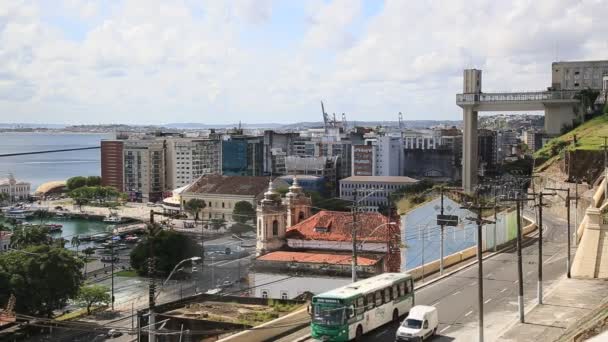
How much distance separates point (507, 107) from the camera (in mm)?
49625

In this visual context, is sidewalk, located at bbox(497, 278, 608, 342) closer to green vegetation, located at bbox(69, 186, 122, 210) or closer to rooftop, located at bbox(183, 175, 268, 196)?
rooftop, located at bbox(183, 175, 268, 196)

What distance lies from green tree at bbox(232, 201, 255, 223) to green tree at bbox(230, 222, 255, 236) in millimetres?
1128

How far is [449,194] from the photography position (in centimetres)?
3006

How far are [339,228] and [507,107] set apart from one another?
82.2ft

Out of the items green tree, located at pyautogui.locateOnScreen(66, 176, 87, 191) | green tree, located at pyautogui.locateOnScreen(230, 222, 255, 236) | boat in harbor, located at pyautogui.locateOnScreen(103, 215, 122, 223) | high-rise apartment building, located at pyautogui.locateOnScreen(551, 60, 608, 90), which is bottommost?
boat in harbor, located at pyautogui.locateOnScreen(103, 215, 122, 223)

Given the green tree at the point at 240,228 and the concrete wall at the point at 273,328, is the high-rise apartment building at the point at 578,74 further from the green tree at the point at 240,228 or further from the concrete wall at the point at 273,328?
the concrete wall at the point at 273,328

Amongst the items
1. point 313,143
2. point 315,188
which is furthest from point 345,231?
point 313,143

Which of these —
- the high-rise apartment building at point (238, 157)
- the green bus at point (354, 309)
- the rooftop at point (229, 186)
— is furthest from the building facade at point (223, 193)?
the green bus at point (354, 309)

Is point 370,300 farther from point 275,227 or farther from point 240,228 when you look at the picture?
point 240,228

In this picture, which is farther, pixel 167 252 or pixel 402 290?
pixel 167 252

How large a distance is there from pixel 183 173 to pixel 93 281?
5257 cm

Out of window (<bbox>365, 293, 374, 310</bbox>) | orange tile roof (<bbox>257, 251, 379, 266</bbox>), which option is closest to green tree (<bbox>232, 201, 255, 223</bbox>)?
orange tile roof (<bbox>257, 251, 379, 266</bbox>)

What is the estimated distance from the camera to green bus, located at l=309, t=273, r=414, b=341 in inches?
498

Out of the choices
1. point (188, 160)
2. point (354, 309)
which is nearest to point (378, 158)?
point (188, 160)
